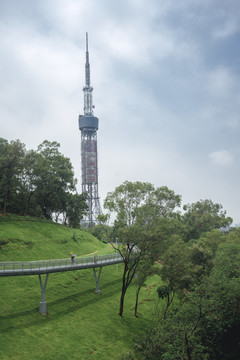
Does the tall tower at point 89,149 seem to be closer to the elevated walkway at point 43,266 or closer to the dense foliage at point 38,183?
the dense foliage at point 38,183

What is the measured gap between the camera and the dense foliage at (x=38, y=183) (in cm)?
7438

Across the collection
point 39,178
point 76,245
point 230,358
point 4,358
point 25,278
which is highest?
point 39,178

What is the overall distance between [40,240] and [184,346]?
154 feet

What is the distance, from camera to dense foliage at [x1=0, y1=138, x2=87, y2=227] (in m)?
74.4

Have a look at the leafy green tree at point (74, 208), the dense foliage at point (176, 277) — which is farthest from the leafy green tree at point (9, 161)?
the dense foliage at point (176, 277)

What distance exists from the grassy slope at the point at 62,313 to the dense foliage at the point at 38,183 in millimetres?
15073

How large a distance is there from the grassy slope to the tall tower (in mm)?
100983

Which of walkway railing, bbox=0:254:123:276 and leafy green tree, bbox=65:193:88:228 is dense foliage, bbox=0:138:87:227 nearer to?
leafy green tree, bbox=65:193:88:228

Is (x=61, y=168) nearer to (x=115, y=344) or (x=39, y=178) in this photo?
(x=39, y=178)

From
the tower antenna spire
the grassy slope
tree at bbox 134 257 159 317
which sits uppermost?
the tower antenna spire

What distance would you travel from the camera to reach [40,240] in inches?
2726

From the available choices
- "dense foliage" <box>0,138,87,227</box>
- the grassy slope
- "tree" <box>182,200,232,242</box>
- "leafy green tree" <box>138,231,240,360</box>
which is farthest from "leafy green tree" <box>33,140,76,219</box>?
"leafy green tree" <box>138,231,240,360</box>

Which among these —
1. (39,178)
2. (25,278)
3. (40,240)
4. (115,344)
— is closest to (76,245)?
(40,240)

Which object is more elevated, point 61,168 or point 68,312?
point 61,168
